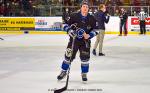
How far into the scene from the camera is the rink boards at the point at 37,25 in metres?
21.8

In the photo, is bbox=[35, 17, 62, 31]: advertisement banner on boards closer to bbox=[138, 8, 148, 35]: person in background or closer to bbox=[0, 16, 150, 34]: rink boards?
bbox=[0, 16, 150, 34]: rink boards

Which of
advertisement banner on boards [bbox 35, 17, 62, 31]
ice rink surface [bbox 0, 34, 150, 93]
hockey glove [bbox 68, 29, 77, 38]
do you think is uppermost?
hockey glove [bbox 68, 29, 77, 38]

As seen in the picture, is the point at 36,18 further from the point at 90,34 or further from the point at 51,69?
the point at 90,34

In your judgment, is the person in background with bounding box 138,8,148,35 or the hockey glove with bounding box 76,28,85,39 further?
the person in background with bounding box 138,8,148,35

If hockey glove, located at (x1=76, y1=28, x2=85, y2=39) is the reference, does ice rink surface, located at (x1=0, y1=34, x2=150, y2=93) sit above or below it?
below

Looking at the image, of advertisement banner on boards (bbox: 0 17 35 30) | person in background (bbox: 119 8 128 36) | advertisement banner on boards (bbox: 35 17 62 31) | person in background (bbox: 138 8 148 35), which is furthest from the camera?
advertisement banner on boards (bbox: 0 17 35 30)

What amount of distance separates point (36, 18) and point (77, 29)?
51.5 ft

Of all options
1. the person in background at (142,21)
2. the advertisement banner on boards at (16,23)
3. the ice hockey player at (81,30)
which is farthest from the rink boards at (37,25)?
the ice hockey player at (81,30)

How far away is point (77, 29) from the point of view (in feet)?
23.3

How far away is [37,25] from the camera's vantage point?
2245 centimetres

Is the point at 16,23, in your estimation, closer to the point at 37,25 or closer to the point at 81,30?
the point at 37,25

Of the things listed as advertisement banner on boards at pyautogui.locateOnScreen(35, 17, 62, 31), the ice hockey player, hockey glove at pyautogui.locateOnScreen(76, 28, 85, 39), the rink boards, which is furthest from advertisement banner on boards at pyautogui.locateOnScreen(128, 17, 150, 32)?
hockey glove at pyautogui.locateOnScreen(76, 28, 85, 39)

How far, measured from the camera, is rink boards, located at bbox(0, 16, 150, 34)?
21844 millimetres

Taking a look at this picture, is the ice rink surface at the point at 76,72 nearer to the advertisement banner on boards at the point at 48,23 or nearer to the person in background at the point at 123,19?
the person in background at the point at 123,19
